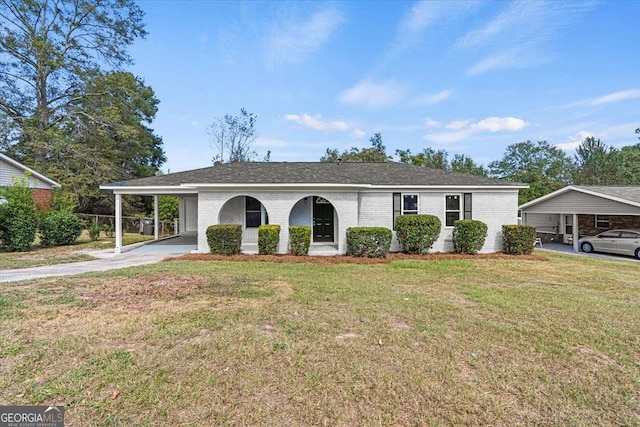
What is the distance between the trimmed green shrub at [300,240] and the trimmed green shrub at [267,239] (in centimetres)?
62

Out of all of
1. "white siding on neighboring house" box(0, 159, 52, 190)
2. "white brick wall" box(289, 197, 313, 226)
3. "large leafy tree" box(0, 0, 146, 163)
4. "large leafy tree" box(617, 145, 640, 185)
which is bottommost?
"white brick wall" box(289, 197, 313, 226)

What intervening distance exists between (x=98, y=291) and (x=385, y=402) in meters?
6.36

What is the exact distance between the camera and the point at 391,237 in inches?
453

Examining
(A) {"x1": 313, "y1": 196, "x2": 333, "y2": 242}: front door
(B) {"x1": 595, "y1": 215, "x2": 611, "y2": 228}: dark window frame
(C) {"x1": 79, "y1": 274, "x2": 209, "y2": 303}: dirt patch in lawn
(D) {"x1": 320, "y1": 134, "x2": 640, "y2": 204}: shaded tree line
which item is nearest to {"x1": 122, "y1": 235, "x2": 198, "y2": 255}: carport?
(C) {"x1": 79, "y1": 274, "x2": 209, "y2": 303}: dirt patch in lawn

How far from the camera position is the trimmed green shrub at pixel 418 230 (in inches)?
476

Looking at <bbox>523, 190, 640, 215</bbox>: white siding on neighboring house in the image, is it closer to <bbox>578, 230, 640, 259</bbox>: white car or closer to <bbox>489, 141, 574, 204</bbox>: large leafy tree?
<bbox>578, 230, 640, 259</bbox>: white car

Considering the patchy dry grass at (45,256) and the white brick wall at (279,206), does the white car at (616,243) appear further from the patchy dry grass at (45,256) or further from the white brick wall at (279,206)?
the patchy dry grass at (45,256)

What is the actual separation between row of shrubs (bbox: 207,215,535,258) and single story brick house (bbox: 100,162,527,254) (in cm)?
54

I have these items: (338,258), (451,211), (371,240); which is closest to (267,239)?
(338,258)

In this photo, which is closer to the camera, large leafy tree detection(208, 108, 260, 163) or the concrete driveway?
the concrete driveway

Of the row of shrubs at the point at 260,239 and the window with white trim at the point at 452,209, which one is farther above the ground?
the window with white trim at the point at 452,209

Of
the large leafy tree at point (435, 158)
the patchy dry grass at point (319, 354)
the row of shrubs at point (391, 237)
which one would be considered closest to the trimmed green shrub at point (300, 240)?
the row of shrubs at point (391, 237)

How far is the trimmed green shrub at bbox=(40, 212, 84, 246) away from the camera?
13859 mm

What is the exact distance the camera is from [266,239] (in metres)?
11.5
